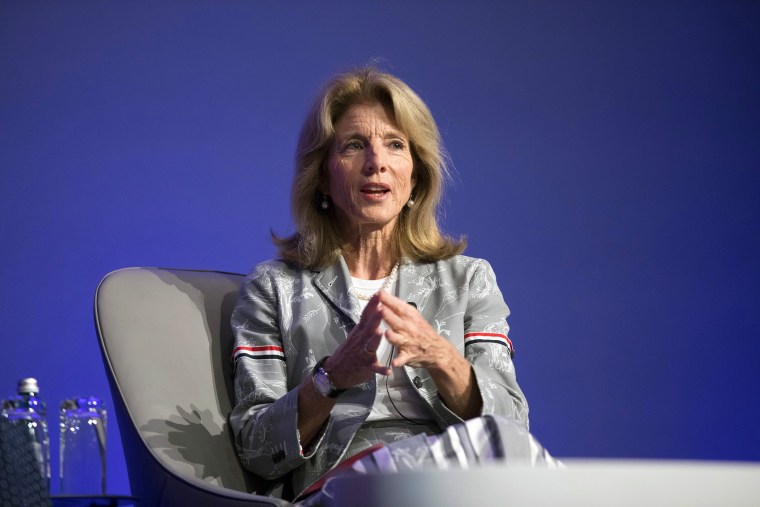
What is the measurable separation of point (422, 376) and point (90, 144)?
4.70 feet

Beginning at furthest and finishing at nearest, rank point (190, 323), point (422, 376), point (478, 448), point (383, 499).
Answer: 1. point (190, 323)
2. point (422, 376)
3. point (478, 448)
4. point (383, 499)

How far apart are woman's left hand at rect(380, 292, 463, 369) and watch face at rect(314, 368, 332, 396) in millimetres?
132

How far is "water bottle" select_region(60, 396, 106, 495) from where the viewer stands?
2619mm

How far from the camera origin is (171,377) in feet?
6.04

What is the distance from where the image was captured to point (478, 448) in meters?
1.25

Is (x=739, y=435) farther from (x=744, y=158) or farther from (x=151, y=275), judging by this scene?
(x=151, y=275)

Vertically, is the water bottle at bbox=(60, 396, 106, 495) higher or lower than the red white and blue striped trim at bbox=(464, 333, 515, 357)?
lower

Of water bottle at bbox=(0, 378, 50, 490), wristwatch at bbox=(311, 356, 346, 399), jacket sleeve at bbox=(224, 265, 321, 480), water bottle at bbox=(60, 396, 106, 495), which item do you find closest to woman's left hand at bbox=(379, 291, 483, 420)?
wristwatch at bbox=(311, 356, 346, 399)

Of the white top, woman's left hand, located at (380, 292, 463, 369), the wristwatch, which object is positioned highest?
woman's left hand, located at (380, 292, 463, 369)

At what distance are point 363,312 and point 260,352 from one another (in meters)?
0.34

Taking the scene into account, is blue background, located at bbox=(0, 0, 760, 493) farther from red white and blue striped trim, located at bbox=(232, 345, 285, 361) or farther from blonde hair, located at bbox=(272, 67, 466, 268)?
red white and blue striped trim, located at bbox=(232, 345, 285, 361)

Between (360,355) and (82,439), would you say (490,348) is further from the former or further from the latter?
(82,439)

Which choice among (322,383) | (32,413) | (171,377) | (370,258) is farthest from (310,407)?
(32,413)

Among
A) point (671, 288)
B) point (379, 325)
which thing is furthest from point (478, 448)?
point (671, 288)
